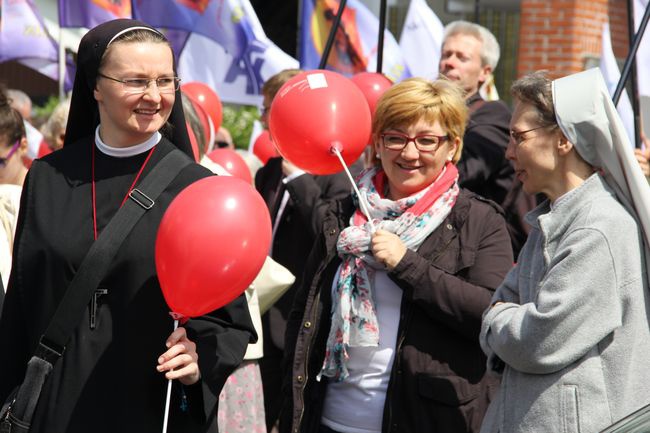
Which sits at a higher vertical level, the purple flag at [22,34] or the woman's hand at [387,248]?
the purple flag at [22,34]

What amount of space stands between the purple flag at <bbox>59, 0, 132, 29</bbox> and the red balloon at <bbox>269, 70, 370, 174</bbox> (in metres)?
3.40

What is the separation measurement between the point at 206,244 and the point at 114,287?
31 cm

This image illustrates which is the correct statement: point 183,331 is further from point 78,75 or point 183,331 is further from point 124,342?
point 78,75

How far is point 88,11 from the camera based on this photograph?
7.18 metres

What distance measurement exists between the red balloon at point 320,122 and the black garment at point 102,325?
1029mm

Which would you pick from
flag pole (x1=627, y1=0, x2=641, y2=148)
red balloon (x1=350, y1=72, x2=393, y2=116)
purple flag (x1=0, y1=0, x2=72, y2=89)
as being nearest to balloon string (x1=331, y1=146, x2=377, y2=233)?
red balloon (x1=350, y1=72, x2=393, y2=116)

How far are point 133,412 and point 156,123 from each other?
2.80ft

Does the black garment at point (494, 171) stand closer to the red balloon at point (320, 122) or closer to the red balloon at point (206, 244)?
the red balloon at point (320, 122)

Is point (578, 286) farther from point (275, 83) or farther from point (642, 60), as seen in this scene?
point (642, 60)

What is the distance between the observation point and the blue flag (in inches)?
309

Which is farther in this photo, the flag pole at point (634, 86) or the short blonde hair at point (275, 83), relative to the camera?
the flag pole at point (634, 86)

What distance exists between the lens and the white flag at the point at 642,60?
19.8 ft

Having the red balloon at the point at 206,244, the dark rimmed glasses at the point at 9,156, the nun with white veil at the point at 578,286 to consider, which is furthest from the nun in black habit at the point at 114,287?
the dark rimmed glasses at the point at 9,156

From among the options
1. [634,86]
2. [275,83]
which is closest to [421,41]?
[634,86]
